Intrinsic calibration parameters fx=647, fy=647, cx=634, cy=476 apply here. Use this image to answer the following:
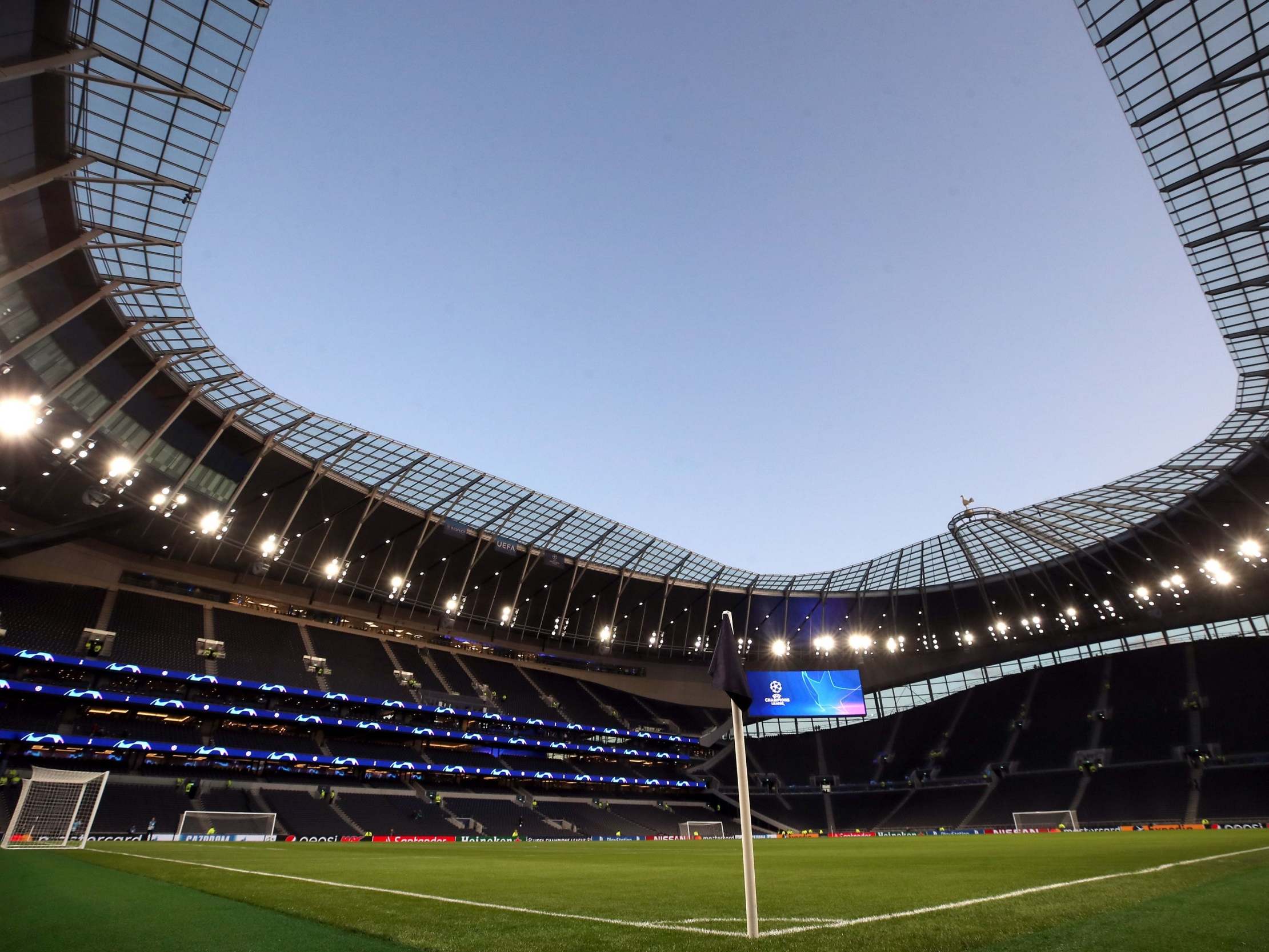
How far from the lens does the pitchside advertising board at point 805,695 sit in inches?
2403

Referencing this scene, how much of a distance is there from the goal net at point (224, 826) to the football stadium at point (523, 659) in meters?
0.26

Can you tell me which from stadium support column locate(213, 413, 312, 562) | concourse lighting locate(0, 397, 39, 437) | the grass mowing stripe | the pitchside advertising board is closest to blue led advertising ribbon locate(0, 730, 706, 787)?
the pitchside advertising board

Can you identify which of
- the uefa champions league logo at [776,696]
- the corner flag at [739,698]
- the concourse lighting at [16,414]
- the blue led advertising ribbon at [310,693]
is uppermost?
the concourse lighting at [16,414]

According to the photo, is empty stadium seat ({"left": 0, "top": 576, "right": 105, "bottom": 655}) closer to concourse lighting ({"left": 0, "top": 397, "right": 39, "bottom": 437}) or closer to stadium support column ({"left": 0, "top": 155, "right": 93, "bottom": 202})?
concourse lighting ({"left": 0, "top": 397, "right": 39, "bottom": 437})

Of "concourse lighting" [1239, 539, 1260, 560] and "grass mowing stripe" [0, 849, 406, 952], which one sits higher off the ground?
"concourse lighting" [1239, 539, 1260, 560]

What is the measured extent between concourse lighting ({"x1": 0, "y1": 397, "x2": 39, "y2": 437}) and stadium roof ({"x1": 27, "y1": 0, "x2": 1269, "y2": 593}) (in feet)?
21.3

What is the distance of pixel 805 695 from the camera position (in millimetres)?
61719

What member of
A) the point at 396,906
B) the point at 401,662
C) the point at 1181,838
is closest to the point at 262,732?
the point at 401,662

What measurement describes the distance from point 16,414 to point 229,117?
16498 millimetres

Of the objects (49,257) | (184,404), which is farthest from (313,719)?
(49,257)

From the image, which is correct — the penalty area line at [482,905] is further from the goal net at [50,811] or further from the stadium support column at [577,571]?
the stadium support column at [577,571]

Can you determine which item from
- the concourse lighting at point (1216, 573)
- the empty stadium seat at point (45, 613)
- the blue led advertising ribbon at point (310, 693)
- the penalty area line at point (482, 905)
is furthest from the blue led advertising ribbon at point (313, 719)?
the concourse lighting at point (1216, 573)

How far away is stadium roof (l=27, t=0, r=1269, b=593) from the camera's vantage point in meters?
22.1

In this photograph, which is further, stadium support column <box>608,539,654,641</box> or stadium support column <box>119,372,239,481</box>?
stadium support column <box>608,539,654,641</box>
